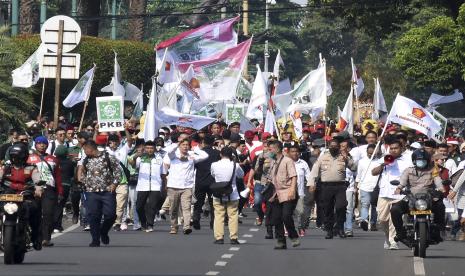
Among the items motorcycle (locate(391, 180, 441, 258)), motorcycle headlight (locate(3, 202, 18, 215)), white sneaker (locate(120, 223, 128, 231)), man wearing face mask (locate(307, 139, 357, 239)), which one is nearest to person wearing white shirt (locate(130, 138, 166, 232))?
white sneaker (locate(120, 223, 128, 231))

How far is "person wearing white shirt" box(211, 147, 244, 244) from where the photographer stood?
2391 centimetres

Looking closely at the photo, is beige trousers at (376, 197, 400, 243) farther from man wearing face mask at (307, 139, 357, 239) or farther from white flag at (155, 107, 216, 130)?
white flag at (155, 107, 216, 130)

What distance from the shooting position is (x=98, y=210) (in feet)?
75.5

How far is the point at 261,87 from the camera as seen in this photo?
39.0 m

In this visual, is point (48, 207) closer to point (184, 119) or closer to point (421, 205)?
point (421, 205)

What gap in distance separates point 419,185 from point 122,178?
691cm

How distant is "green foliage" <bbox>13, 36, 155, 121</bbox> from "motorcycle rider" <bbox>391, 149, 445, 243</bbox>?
2132 cm

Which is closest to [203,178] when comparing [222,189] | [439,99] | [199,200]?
[199,200]

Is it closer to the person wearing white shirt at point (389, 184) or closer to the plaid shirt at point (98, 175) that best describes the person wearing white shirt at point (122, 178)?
the plaid shirt at point (98, 175)

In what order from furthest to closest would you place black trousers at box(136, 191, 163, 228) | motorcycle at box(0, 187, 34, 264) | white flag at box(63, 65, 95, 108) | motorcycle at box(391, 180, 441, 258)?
1. white flag at box(63, 65, 95, 108)
2. black trousers at box(136, 191, 163, 228)
3. motorcycle at box(391, 180, 441, 258)
4. motorcycle at box(0, 187, 34, 264)

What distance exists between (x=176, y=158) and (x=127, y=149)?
5.98ft

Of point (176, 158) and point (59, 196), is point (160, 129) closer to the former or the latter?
point (176, 158)

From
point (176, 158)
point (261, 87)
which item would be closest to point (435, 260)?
point (176, 158)

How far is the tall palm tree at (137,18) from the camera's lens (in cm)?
5258
